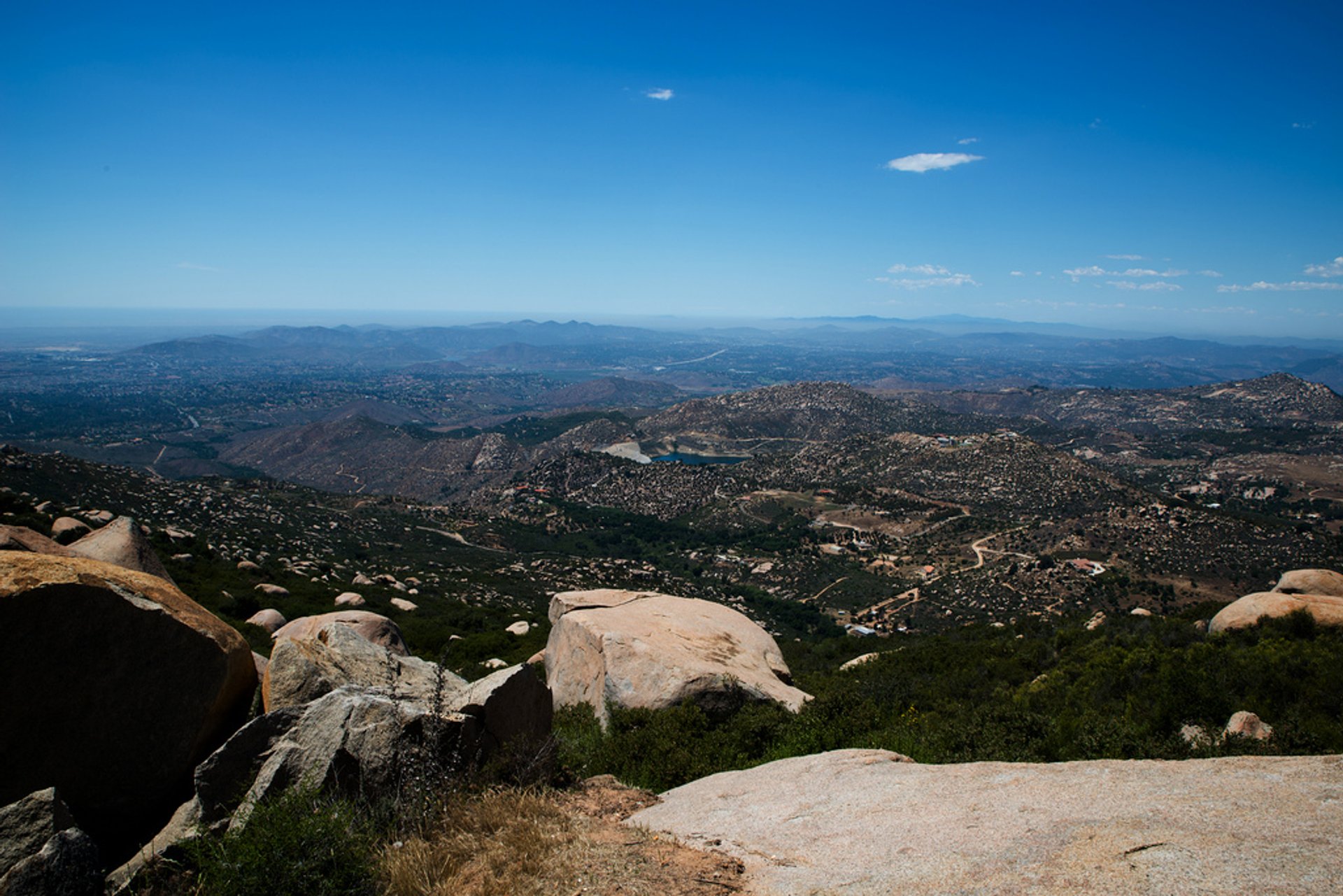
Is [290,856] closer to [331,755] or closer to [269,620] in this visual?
[331,755]

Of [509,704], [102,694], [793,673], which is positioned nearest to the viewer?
[102,694]

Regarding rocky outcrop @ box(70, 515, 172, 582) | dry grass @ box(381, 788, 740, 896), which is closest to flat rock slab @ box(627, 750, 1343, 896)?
dry grass @ box(381, 788, 740, 896)

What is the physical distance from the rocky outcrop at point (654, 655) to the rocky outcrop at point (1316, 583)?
18527 mm

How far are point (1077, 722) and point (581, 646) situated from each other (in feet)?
37.4

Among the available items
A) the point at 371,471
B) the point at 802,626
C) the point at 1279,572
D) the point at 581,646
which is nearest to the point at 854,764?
the point at 581,646

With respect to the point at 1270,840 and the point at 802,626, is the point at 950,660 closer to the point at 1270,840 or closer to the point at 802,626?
the point at 1270,840

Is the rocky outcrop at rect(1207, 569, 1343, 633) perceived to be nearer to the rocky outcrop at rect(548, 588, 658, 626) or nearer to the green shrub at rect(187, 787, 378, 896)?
the rocky outcrop at rect(548, 588, 658, 626)

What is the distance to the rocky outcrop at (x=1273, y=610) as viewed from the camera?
17005mm

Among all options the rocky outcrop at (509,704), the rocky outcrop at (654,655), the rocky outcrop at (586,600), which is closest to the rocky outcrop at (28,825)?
the rocky outcrop at (509,704)

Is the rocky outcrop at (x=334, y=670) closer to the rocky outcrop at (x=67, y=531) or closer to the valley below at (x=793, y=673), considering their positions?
the valley below at (x=793, y=673)

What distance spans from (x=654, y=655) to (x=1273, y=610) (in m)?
18.2

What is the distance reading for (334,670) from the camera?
9.27 meters

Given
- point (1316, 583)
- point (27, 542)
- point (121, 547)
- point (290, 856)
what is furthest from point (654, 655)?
point (1316, 583)

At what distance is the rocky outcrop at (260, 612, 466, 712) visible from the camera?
28.0 feet
